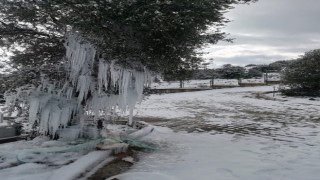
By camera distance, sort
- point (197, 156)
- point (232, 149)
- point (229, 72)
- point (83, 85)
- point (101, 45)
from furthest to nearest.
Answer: point (229, 72) < point (83, 85) < point (232, 149) < point (101, 45) < point (197, 156)

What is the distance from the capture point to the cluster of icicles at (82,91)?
8.59 metres

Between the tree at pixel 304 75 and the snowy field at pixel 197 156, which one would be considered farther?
the tree at pixel 304 75

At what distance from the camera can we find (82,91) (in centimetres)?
883

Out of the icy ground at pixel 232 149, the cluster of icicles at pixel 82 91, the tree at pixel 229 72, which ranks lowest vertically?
the icy ground at pixel 232 149

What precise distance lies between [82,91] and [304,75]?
19559 millimetres

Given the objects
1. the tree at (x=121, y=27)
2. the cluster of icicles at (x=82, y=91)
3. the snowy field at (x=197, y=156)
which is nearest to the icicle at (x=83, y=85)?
the cluster of icicles at (x=82, y=91)

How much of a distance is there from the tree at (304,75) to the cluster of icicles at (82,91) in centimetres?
1825

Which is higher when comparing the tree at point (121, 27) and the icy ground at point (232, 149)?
the tree at point (121, 27)

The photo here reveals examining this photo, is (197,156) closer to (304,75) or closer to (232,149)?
(232,149)

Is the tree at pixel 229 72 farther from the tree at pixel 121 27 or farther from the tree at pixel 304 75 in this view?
the tree at pixel 121 27

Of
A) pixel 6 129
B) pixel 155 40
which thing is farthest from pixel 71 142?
pixel 155 40

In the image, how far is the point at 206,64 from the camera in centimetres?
1104

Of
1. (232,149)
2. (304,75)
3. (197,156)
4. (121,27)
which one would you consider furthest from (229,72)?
(197,156)

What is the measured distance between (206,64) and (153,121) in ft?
12.6
